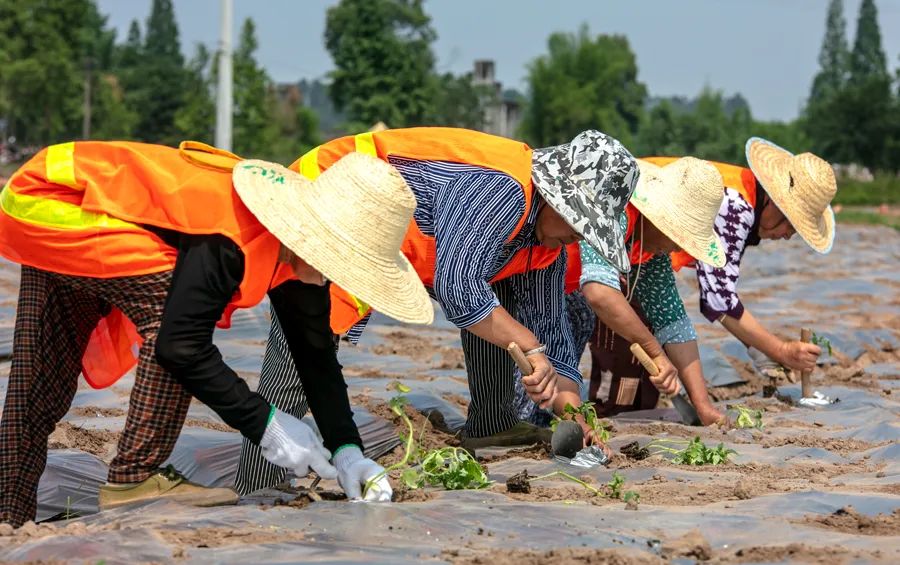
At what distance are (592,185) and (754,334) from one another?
1.69m

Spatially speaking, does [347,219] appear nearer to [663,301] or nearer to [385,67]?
[663,301]

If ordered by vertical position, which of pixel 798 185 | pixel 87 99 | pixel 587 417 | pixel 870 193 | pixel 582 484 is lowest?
pixel 582 484

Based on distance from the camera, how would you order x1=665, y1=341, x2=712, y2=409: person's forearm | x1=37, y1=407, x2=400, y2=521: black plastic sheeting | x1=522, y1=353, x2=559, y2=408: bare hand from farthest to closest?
x1=665, y1=341, x2=712, y2=409: person's forearm, x1=37, y1=407, x2=400, y2=521: black plastic sheeting, x1=522, y1=353, x2=559, y2=408: bare hand

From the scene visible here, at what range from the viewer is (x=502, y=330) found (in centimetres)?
321

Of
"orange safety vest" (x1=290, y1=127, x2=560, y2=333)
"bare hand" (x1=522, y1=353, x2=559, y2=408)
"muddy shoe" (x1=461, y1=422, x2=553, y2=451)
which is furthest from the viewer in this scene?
"muddy shoe" (x1=461, y1=422, x2=553, y2=451)

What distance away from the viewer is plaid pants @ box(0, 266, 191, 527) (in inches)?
109

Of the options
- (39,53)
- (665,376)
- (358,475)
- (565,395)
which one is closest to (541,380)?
(358,475)

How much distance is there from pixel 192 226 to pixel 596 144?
4.05ft

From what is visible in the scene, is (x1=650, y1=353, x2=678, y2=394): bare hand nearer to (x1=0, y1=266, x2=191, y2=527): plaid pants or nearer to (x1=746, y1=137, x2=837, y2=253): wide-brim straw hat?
(x1=746, y1=137, x2=837, y2=253): wide-brim straw hat

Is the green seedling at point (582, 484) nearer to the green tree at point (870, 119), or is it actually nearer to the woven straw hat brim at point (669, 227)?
the woven straw hat brim at point (669, 227)

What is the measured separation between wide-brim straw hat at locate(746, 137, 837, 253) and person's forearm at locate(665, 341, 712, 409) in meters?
0.69

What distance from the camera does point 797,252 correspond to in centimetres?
1377

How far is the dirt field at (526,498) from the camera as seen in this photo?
2.40 metres

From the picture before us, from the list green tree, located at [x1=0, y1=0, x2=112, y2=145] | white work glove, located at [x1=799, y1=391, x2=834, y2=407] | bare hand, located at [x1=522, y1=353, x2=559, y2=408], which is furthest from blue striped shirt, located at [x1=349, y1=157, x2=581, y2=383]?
green tree, located at [x1=0, y1=0, x2=112, y2=145]
